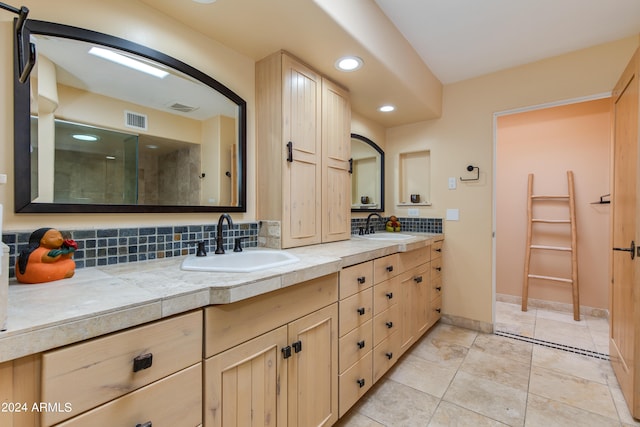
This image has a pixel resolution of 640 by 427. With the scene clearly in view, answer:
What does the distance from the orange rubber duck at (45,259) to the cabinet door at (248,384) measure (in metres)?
0.61

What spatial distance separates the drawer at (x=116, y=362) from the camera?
626 mm

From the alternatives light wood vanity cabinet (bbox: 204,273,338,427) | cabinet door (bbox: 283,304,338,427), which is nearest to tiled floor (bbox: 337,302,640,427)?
cabinet door (bbox: 283,304,338,427)

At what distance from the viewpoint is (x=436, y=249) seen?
2754mm

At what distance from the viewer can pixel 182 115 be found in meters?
1.52

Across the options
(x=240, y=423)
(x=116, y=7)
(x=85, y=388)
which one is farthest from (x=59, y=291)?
(x=116, y=7)

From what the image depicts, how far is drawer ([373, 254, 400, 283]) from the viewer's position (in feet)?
5.78

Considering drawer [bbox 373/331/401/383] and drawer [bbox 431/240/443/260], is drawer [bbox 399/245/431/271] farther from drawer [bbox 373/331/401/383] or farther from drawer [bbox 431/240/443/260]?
drawer [bbox 373/331/401/383]

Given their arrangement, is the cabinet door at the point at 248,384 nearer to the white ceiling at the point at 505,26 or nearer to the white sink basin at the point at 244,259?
the white sink basin at the point at 244,259

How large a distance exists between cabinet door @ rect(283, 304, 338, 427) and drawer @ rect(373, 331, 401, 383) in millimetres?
422

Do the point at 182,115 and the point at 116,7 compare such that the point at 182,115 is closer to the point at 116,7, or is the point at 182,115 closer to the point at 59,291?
the point at 116,7

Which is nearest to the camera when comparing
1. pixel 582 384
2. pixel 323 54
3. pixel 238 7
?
pixel 238 7

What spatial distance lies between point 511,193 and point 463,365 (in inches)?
89.4

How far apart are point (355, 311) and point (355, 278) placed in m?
0.18

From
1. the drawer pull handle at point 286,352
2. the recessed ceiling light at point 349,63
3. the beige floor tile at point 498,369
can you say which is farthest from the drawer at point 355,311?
the recessed ceiling light at point 349,63
